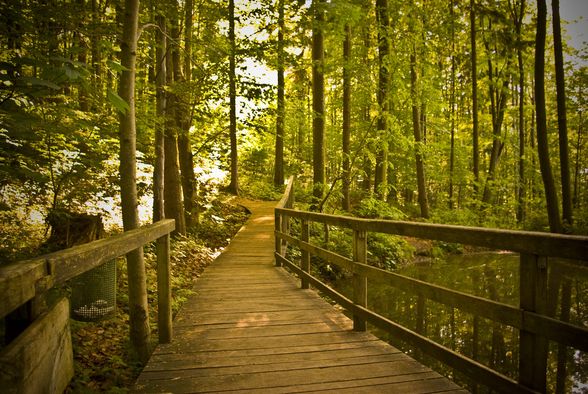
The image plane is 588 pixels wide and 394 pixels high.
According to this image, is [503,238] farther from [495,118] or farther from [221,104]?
[495,118]

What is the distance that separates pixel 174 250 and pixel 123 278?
213cm

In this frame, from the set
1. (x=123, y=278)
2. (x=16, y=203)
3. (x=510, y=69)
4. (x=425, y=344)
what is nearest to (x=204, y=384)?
(x=425, y=344)

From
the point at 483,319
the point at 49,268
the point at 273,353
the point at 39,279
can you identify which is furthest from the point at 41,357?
the point at 483,319

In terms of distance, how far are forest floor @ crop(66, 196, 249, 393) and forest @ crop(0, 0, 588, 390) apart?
688mm

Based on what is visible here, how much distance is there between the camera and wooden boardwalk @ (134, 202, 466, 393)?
3.16 meters

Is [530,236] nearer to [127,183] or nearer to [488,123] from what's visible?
[127,183]

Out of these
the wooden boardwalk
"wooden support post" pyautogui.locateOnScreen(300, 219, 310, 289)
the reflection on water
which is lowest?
the reflection on water

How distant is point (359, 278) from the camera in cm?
438

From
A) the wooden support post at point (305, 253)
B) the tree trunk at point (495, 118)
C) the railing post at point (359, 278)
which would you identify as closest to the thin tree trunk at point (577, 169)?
the tree trunk at point (495, 118)

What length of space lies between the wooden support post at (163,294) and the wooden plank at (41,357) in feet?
7.86

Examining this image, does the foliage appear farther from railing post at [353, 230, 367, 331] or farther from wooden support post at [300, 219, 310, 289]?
railing post at [353, 230, 367, 331]

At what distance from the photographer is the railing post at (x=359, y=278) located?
171 inches

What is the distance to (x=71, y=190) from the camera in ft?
28.0

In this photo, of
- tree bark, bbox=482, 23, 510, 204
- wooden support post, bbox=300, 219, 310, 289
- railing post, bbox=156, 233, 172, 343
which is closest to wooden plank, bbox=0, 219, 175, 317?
railing post, bbox=156, 233, 172, 343
